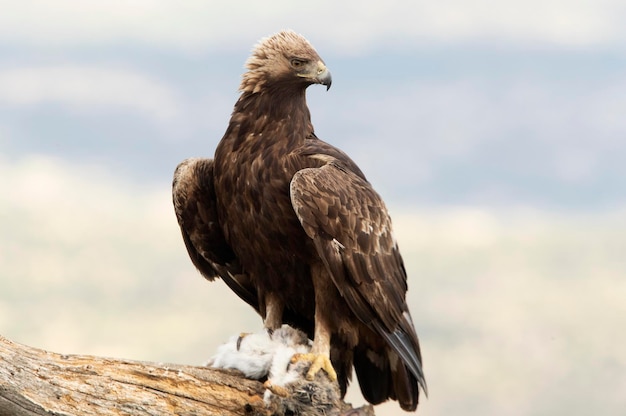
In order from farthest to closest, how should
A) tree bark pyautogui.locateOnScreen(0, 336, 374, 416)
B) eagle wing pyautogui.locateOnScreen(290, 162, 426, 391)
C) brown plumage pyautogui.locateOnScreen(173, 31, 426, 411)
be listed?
brown plumage pyautogui.locateOnScreen(173, 31, 426, 411), eagle wing pyautogui.locateOnScreen(290, 162, 426, 391), tree bark pyautogui.locateOnScreen(0, 336, 374, 416)

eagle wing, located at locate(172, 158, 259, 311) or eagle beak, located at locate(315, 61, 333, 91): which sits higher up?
eagle beak, located at locate(315, 61, 333, 91)

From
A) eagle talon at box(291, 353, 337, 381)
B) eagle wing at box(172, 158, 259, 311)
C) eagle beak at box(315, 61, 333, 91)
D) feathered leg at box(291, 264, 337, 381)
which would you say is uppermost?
eagle beak at box(315, 61, 333, 91)

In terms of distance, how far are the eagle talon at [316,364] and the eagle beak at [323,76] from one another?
2.25m

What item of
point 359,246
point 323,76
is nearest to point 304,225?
point 359,246

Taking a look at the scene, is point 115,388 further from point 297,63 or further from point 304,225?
point 297,63

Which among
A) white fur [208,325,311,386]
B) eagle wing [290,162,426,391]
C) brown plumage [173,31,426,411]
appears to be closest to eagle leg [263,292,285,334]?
brown plumage [173,31,426,411]

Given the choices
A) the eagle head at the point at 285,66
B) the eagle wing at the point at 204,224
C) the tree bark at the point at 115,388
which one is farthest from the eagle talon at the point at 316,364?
the eagle head at the point at 285,66

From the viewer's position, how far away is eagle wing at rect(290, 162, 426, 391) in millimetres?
7258

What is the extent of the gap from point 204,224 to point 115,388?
1.94m

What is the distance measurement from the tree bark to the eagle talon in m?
0.27

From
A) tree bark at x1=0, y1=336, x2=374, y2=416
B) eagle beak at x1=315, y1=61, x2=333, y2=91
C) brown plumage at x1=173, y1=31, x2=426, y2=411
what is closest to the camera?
tree bark at x1=0, y1=336, x2=374, y2=416

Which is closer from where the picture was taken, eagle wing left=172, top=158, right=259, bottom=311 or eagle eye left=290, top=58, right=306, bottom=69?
eagle eye left=290, top=58, right=306, bottom=69

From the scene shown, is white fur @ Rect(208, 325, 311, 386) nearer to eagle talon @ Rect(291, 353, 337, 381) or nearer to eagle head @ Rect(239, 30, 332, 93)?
eagle talon @ Rect(291, 353, 337, 381)

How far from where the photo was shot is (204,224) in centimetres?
847
